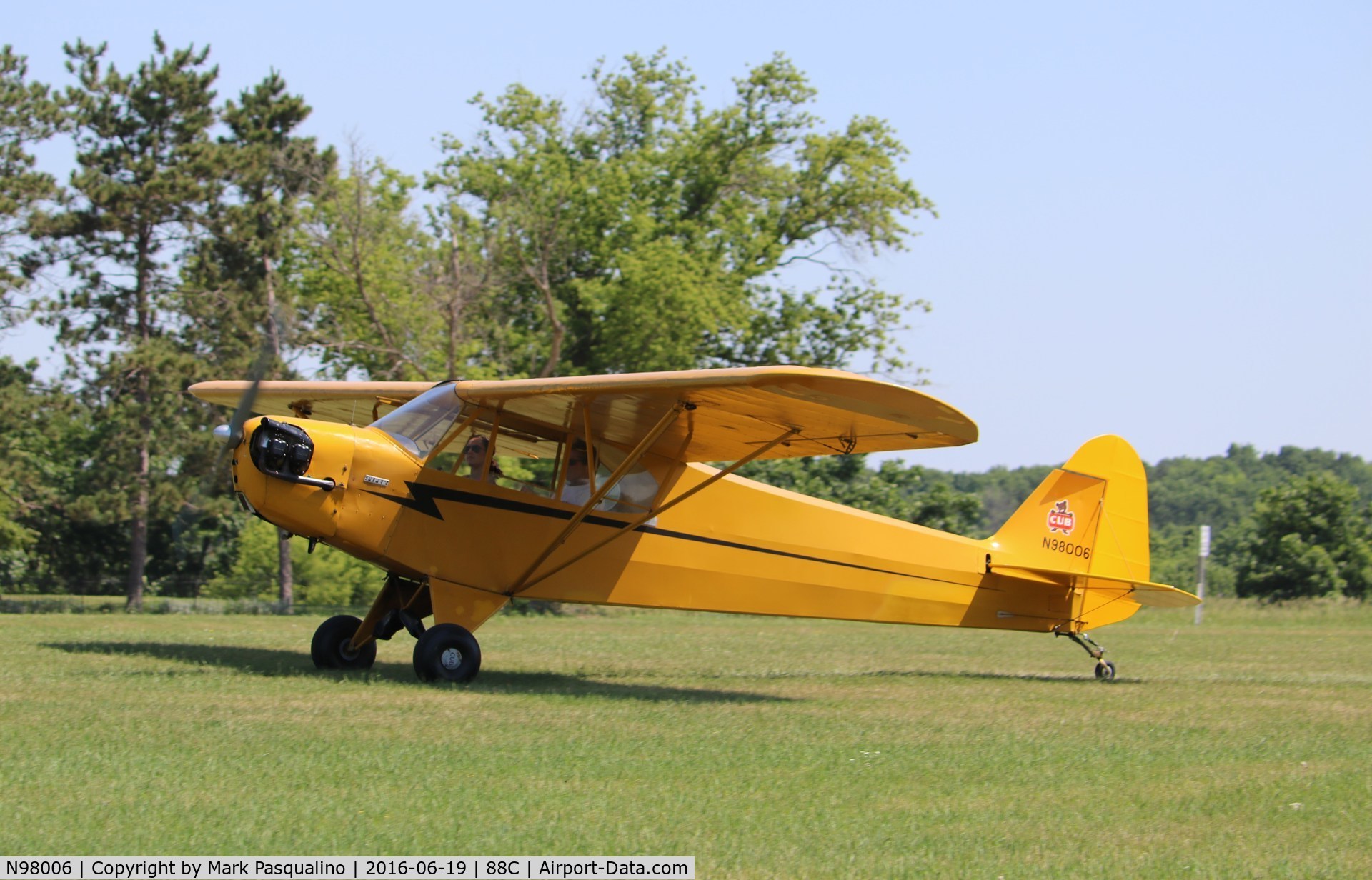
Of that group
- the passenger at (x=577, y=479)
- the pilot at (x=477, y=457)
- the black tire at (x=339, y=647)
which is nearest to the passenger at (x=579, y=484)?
the passenger at (x=577, y=479)

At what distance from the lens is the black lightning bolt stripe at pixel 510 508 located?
10680mm

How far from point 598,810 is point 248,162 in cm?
2812

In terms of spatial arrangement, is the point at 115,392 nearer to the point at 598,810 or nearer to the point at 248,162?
the point at 248,162

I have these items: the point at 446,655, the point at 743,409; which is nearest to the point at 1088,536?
the point at 743,409

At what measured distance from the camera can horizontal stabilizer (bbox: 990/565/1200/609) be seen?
13.5m

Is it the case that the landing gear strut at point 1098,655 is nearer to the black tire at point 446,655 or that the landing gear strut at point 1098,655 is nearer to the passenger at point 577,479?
the passenger at point 577,479

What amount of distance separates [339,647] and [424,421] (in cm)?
226

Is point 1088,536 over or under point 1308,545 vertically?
under

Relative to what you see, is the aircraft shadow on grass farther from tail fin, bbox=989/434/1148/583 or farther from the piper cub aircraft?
tail fin, bbox=989/434/1148/583

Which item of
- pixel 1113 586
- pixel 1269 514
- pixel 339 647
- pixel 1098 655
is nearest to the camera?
pixel 339 647

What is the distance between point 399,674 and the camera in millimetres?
11195

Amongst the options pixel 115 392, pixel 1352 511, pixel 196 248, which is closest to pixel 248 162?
pixel 196 248
